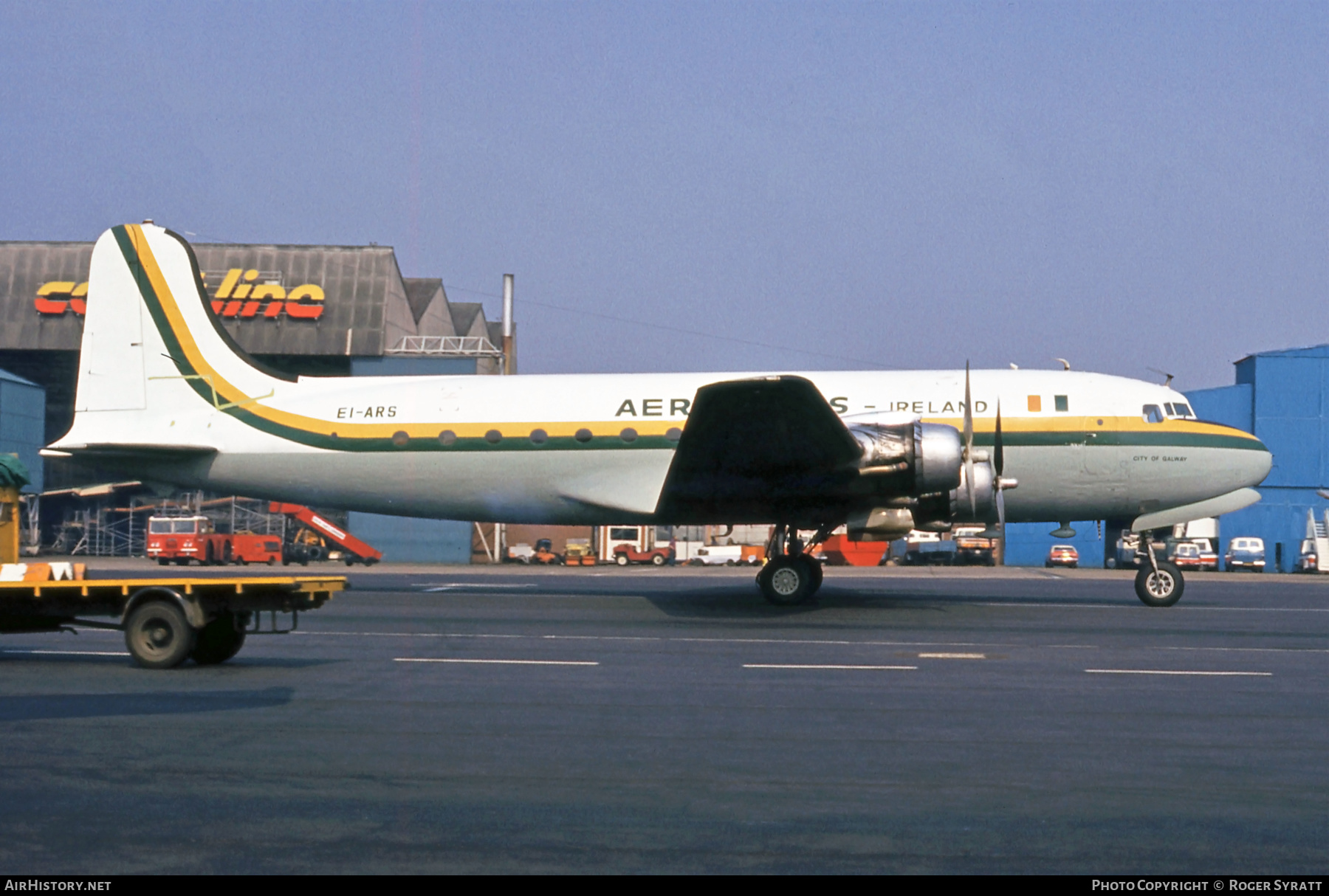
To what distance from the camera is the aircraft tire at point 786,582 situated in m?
20.7

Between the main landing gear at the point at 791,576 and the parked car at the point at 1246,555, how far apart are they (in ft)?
128

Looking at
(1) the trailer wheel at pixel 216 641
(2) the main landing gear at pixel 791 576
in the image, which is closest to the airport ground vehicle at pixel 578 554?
(2) the main landing gear at pixel 791 576

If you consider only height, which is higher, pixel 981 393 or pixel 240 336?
pixel 240 336

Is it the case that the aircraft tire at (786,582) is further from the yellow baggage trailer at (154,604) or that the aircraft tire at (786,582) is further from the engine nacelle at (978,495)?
the yellow baggage trailer at (154,604)

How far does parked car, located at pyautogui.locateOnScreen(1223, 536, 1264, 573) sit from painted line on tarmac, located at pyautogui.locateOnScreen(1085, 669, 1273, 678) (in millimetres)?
44312

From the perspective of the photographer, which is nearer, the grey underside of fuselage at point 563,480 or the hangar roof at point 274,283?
the grey underside of fuselage at point 563,480

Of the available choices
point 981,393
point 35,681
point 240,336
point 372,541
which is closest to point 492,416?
point 981,393

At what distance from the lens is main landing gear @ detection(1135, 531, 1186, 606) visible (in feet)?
70.8

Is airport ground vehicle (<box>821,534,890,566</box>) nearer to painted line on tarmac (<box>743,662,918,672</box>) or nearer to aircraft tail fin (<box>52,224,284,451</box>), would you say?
aircraft tail fin (<box>52,224,284,451</box>)

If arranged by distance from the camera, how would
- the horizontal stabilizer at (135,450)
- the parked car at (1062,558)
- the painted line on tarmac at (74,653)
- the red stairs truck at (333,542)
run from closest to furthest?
the painted line on tarmac at (74,653)
the horizontal stabilizer at (135,450)
the red stairs truck at (333,542)
the parked car at (1062,558)

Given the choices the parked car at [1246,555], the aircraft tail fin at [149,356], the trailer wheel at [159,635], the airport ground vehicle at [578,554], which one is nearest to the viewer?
the trailer wheel at [159,635]

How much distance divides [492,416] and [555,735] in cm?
1372
